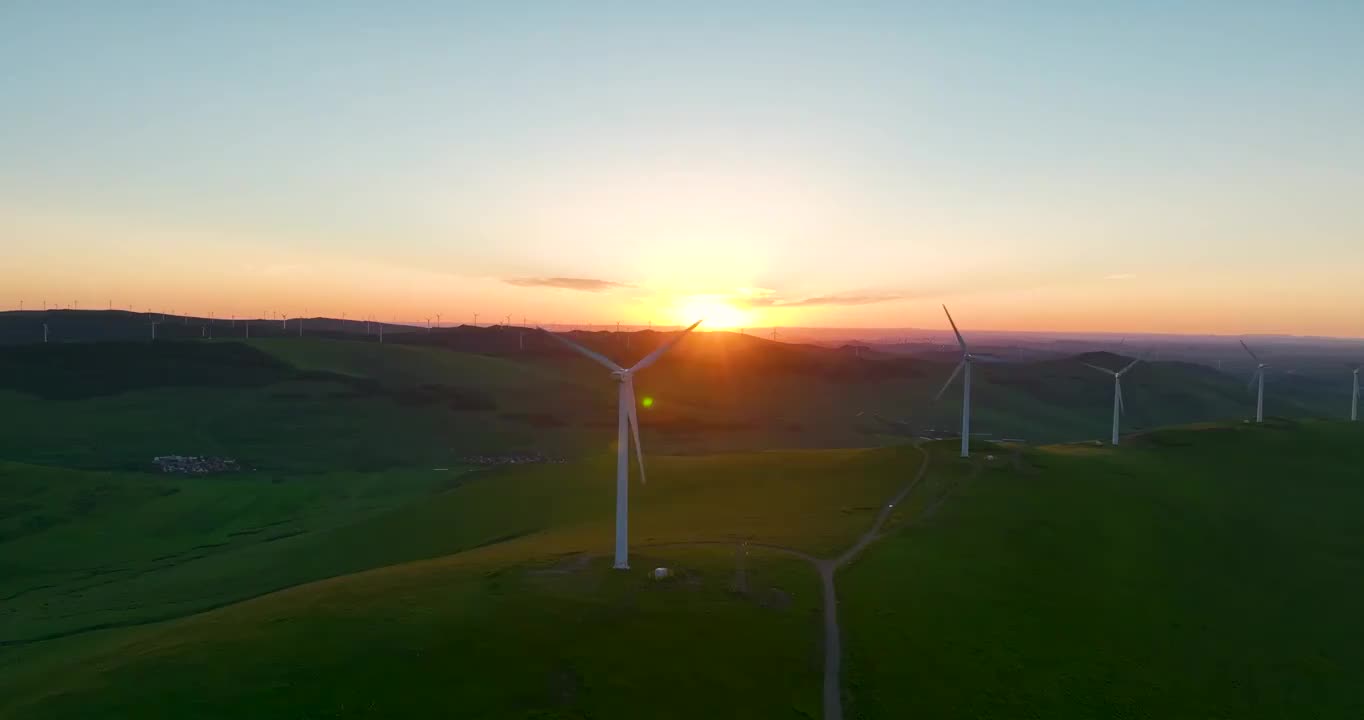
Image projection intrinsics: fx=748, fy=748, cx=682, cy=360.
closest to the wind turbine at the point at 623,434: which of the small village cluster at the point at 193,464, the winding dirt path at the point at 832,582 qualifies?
the winding dirt path at the point at 832,582

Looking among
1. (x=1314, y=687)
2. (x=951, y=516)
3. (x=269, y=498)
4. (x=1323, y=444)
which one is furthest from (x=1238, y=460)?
(x=269, y=498)

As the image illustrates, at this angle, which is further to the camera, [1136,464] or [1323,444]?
[1323,444]

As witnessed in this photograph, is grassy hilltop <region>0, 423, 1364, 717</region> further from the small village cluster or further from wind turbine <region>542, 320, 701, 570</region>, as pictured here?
the small village cluster

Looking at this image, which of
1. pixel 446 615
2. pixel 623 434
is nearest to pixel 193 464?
pixel 446 615

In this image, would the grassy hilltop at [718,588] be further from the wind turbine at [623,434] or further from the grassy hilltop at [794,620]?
the wind turbine at [623,434]

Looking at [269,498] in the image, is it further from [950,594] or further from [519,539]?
[950,594]

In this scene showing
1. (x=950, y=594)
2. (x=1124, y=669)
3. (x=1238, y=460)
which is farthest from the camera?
(x=1238, y=460)

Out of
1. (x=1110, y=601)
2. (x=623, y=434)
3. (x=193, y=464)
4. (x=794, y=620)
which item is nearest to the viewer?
(x=794, y=620)

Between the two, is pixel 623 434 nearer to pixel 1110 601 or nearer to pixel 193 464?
pixel 1110 601
